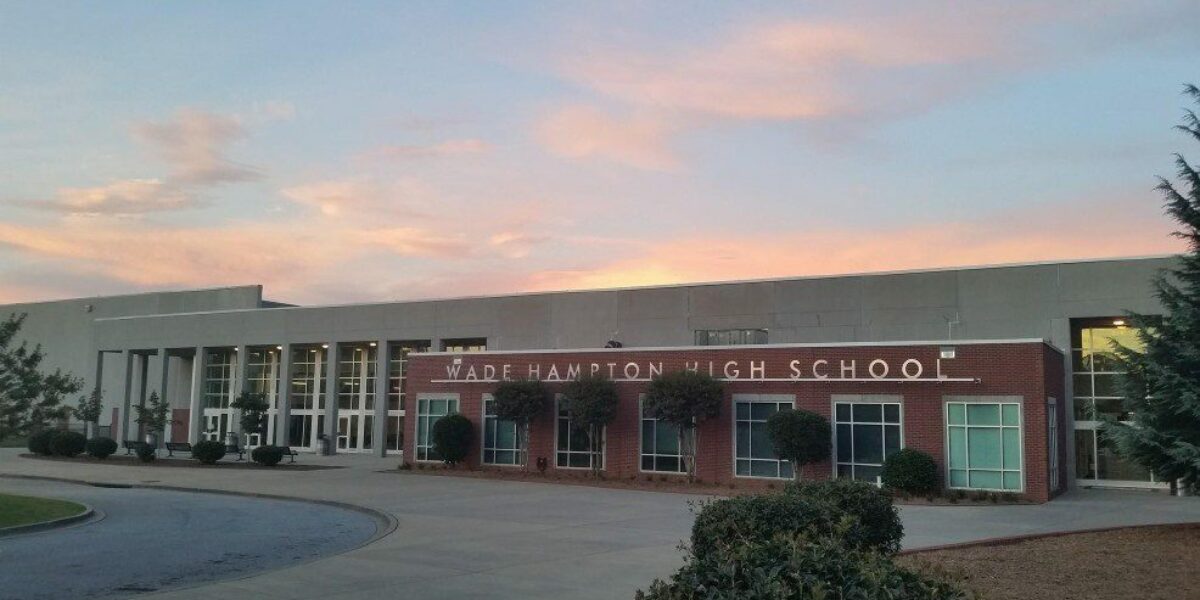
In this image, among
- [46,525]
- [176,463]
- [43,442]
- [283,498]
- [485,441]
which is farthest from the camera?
[43,442]

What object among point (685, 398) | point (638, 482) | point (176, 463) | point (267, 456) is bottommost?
point (176, 463)

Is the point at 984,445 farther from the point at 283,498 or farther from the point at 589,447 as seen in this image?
the point at 283,498

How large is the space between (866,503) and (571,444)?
1063 inches

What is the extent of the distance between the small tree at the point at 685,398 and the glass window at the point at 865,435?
14.3 ft

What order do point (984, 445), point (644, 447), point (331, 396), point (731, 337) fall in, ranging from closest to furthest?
1. point (984, 445)
2. point (644, 447)
3. point (731, 337)
4. point (331, 396)

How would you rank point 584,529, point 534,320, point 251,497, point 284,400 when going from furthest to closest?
point 284,400 < point 534,320 < point 251,497 < point 584,529

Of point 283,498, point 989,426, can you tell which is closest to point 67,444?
point 283,498

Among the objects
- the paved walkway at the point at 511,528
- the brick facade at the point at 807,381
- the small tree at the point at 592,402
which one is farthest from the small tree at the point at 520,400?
the paved walkway at the point at 511,528

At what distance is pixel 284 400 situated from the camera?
59406mm

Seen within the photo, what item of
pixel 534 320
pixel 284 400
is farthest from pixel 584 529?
pixel 284 400

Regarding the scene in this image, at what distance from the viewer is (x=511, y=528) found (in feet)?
68.2

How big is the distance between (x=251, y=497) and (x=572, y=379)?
45.4 feet

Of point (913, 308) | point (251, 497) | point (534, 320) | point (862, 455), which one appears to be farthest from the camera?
point (534, 320)

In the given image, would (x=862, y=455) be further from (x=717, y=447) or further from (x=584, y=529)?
(x=584, y=529)
